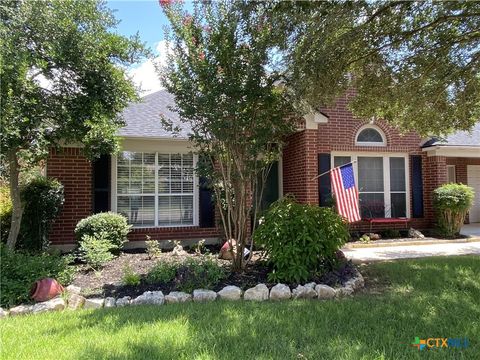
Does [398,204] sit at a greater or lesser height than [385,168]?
lesser

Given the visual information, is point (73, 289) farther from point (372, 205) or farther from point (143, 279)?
point (372, 205)

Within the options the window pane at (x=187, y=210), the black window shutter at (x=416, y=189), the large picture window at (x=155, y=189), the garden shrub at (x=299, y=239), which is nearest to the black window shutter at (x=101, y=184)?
the large picture window at (x=155, y=189)

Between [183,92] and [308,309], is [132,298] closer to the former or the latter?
[308,309]

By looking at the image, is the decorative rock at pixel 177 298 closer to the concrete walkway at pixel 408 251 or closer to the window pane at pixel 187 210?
the concrete walkway at pixel 408 251

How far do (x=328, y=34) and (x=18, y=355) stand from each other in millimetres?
6108

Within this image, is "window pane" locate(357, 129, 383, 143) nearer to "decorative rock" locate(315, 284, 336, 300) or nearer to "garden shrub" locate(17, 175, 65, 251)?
"decorative rock" locate(315, 284, 336, 300)

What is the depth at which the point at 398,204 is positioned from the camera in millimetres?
11820

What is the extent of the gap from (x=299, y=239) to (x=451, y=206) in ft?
24.7

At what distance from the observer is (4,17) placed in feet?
19.5

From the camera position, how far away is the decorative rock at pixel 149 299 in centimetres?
509

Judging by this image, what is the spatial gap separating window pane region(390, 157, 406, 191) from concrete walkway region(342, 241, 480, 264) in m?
2.36

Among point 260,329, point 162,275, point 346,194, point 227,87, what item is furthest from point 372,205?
point 260,329

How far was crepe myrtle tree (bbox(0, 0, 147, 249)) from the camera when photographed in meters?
5.61

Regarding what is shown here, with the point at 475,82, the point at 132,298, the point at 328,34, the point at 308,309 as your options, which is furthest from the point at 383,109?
the point at 132,298
